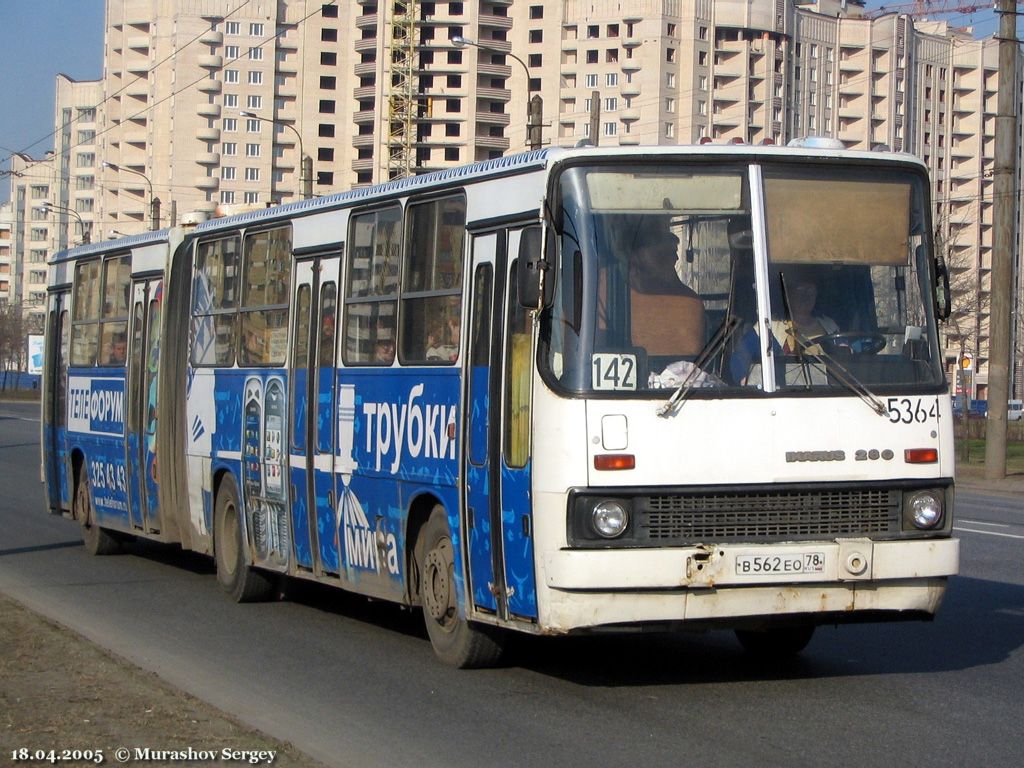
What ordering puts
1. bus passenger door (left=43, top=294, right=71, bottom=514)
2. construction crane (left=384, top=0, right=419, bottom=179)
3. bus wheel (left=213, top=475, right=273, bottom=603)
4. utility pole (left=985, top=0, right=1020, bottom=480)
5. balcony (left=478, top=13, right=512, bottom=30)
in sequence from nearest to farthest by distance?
bus wheel (left=213, top=475, right=273, bottom=603) < bus passenger door (left=43, top=294, right=71, bottom=514) < utility pole (left=985, top=0, right=1020, bottom=480) < construction crane (left=384, top=0, right=419, bottom=179) < balcony (left=478, top=13, right=512, bottom=30)

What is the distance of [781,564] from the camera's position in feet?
27.0

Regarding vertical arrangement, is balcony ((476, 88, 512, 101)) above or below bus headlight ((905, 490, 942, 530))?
above

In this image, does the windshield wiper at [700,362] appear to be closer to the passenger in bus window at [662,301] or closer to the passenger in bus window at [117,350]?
the passenger in bus window at [662,301]

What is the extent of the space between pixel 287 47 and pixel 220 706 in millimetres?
124492

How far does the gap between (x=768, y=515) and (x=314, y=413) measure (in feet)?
13.8

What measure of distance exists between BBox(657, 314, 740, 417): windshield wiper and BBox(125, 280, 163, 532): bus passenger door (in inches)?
304

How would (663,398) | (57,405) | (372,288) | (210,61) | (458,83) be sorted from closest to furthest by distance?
(663,398), (372,288), (57,405), (210,61), (458,83)

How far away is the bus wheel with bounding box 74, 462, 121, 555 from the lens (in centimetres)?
1667

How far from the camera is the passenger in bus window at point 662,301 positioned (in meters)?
8.31

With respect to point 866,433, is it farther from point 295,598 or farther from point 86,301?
point 86,301

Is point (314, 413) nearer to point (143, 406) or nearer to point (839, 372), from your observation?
point (143, 406)

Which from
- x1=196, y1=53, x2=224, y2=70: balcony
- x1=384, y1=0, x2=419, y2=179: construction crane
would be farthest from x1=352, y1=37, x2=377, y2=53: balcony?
x1=196, y1=53, x2=224, y2=70: balcony

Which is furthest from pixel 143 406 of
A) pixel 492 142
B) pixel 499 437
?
pixel 492 142

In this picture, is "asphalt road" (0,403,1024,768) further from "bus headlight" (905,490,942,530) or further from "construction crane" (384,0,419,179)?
"construction crane" (384,0,419,179)
